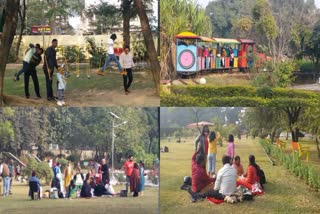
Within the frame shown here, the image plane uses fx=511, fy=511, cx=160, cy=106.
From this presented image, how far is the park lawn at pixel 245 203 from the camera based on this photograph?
24.5ft

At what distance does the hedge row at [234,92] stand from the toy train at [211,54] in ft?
0.85

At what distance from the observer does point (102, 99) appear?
7.70 m

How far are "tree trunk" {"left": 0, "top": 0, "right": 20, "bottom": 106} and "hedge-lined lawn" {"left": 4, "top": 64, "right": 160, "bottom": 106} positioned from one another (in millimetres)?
470

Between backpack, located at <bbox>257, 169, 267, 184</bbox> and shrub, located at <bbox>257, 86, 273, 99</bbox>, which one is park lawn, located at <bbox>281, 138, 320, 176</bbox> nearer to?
backpack, located at <bbox>257, 169, 267, 184</bbox>

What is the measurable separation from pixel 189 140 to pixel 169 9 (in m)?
1.96

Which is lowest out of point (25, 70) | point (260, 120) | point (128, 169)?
point (128, 169)

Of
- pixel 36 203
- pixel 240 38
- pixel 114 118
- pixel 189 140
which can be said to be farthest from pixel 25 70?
pixel 240 38

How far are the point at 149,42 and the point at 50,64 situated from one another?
59.4 inches

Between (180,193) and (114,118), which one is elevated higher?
(114,118)

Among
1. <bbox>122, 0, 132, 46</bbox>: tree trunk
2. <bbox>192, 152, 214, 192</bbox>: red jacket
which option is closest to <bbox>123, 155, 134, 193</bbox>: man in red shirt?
<bbox>192, 152, 214, 192</bbox>: red jacket

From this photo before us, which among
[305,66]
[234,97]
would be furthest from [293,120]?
[234,97]

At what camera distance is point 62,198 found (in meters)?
7.63

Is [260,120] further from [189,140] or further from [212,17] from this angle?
[212,17]

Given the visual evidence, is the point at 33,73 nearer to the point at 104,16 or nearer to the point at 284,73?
the point at 104,16
